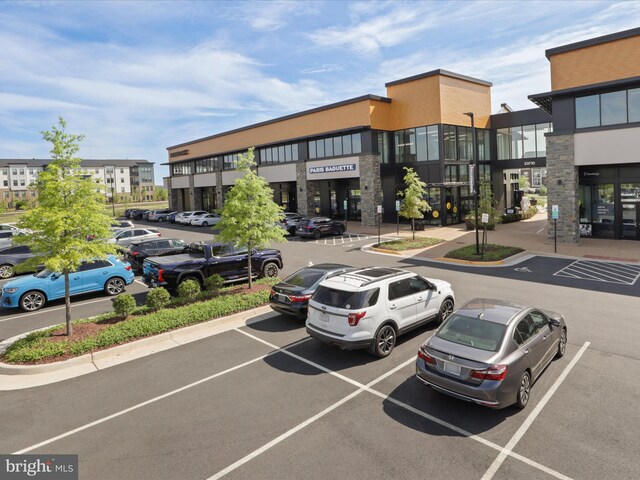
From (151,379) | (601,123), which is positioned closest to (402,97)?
(601,123)

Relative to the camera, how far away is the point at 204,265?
15648mm

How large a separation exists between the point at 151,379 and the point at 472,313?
6545 mm

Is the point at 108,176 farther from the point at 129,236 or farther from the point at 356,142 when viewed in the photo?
the point at 129,236

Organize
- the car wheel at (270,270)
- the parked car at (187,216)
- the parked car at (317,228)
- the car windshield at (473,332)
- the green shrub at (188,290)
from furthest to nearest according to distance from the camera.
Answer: the parked car at (187,216), the parked car at (317,228), the car wheel at (270,270), the green shrub at (188,290), the car windshield at (473,332)

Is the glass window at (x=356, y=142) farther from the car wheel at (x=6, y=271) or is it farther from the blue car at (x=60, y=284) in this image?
the car wheel at (x=6, y=271)

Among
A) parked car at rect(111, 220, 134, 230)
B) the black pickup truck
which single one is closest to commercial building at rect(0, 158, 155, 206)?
parked car at rect(111, 220, 134, 230)

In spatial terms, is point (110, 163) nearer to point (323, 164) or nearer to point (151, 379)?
point (323, 164)

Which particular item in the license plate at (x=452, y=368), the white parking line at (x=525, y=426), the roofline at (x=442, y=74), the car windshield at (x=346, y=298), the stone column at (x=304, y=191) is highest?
the roofline at (x=442, y=74)

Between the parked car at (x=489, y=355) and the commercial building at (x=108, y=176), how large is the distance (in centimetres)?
11653

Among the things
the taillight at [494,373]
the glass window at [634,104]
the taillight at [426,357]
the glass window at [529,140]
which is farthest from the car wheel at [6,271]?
the glass window at [529,140]

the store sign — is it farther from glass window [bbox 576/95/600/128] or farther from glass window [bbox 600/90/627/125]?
glass window [bbox 600/90/627/125]

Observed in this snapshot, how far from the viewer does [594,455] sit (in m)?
5.78

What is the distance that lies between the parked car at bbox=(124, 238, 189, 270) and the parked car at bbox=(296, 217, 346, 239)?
39.2 ft

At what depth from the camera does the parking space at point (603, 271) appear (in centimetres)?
1623
